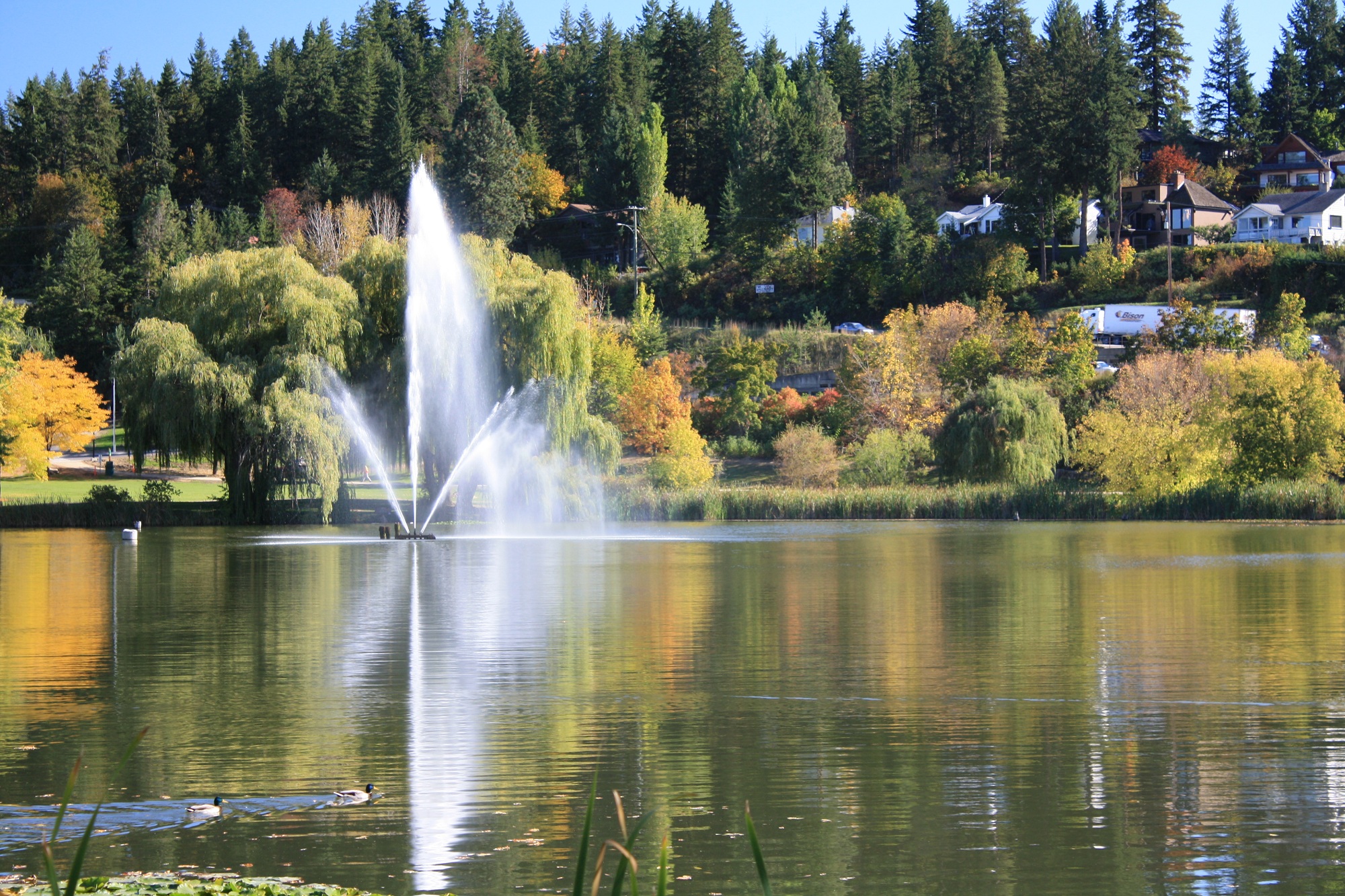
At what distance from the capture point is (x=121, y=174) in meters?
129

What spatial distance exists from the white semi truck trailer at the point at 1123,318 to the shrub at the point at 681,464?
36.6 m

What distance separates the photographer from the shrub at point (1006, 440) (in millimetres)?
60219

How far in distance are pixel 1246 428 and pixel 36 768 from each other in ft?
175

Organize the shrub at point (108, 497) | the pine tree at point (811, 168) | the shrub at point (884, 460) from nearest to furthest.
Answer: the shrub at point (108, 497) < the shrub at point (884, 460) < the pine tree at point (811, 168)

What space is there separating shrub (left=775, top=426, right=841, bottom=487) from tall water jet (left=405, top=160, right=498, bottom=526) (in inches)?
805

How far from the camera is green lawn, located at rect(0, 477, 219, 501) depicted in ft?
202

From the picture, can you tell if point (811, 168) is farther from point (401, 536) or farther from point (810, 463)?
point (401, 536)

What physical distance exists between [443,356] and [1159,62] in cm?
11277

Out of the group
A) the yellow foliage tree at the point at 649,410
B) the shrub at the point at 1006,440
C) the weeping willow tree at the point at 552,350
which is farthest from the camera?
the yellow foliage tree at the point at 649,410

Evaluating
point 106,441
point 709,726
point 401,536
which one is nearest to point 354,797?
point 709,726

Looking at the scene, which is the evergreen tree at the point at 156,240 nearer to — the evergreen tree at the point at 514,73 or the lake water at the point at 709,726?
the evergreen tree at the point at 514,73

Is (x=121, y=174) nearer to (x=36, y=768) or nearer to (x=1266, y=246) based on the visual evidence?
(x=1266, y=246)

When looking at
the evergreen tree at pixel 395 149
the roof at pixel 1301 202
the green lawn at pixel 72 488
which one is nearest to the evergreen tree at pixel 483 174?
the evergreen tree at pixel 395 149

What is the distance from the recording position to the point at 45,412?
76.2 meters
